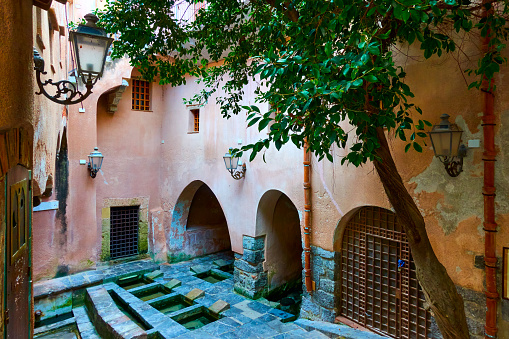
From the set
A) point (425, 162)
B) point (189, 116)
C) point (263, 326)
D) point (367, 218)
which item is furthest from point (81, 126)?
point (425, 162)

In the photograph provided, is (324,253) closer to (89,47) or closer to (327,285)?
(327,285)

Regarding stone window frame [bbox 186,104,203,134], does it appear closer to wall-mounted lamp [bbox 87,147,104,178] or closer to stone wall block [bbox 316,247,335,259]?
wall-mounted lamp [bbox 87,147,104,178]

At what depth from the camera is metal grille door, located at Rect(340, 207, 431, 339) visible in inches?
205

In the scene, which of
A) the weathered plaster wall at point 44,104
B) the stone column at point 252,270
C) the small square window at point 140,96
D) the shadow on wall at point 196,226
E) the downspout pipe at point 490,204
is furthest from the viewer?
the shadow on wall at point 196,226

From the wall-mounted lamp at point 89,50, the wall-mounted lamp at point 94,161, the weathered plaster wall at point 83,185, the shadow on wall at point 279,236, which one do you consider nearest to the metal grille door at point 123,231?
the weathered plaster wall at point 83,185

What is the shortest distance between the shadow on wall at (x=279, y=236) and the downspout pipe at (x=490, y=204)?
4.46 metres

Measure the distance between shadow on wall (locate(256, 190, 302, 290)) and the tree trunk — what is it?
A: 15.2 ft

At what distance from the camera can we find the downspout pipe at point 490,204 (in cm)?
399

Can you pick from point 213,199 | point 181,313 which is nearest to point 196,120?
point 213,199

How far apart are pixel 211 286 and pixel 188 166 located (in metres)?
3.48

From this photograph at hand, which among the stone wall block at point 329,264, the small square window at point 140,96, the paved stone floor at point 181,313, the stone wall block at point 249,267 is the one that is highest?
the small square window at point 140,96

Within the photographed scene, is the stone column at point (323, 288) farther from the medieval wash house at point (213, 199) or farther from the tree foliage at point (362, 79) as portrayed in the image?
the tree foliage at point (362, 79)

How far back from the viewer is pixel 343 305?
20.2ft

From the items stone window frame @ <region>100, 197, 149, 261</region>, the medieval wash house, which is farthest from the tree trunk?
stone window frame @ <region>100, 197, 149, 261</region>
